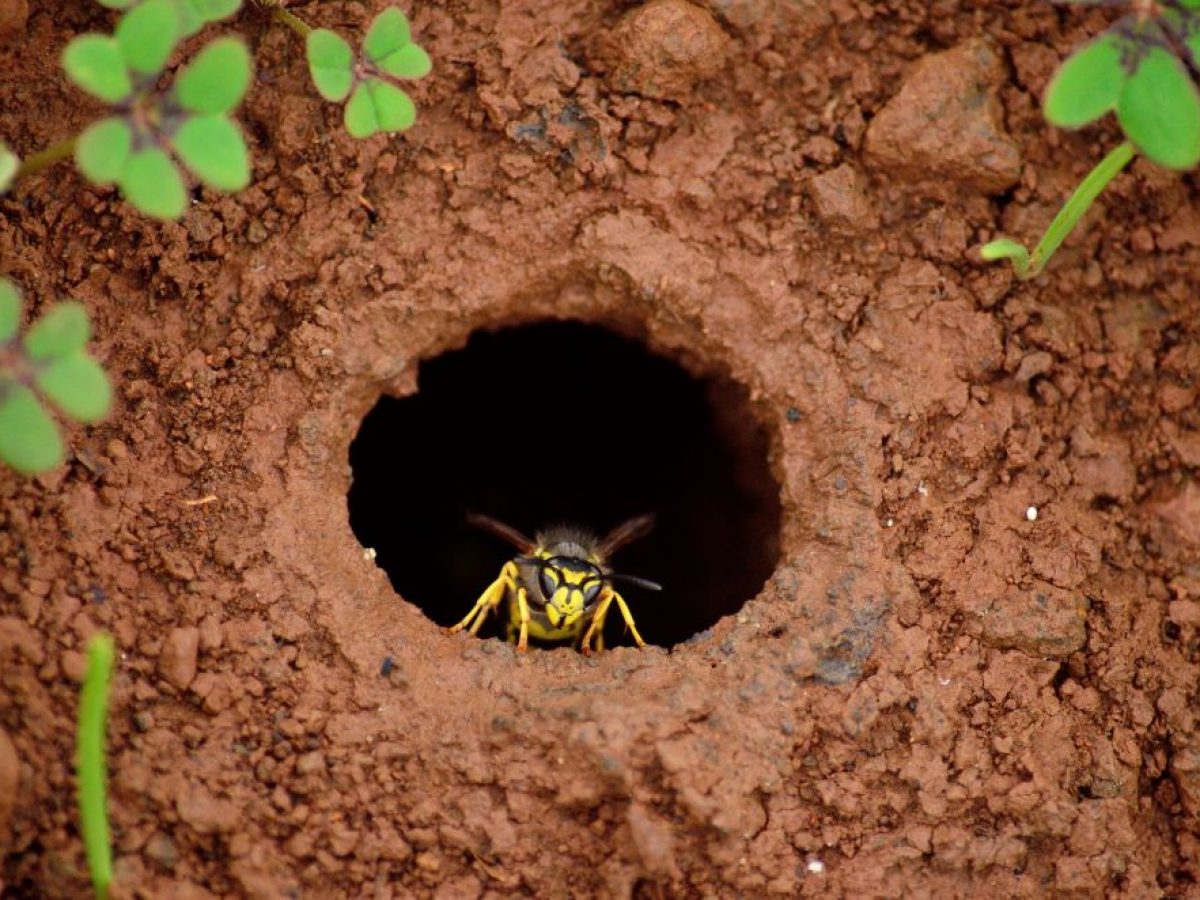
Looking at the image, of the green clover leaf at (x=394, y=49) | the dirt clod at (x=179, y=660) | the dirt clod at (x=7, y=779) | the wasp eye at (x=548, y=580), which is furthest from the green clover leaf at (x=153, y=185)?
the wasp eye at (x=548, y=580)

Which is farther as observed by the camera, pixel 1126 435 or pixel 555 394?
pixel 555 394

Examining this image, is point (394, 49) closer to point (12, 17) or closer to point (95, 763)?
point (12, 17)

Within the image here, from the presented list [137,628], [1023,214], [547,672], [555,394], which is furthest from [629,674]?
[555,394]

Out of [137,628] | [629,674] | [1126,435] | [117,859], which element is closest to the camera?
[117,859]

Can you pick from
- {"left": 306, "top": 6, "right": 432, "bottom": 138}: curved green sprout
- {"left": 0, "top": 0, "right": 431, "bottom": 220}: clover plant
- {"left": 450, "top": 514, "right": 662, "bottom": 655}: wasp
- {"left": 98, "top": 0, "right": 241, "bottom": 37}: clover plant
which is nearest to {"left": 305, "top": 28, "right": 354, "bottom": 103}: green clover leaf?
{"left": 306, "top": 6, "right": 432, "bottom": 138}: curved green sprout

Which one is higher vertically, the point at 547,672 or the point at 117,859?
the point at 547,672

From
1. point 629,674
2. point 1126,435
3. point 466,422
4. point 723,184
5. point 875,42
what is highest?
point 466,422

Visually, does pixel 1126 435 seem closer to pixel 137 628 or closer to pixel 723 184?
pixel 723 184

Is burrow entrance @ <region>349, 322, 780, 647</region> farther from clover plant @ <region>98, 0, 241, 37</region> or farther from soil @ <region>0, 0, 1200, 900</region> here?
clover plant @ <region>98, 0, 241, 37</region>
